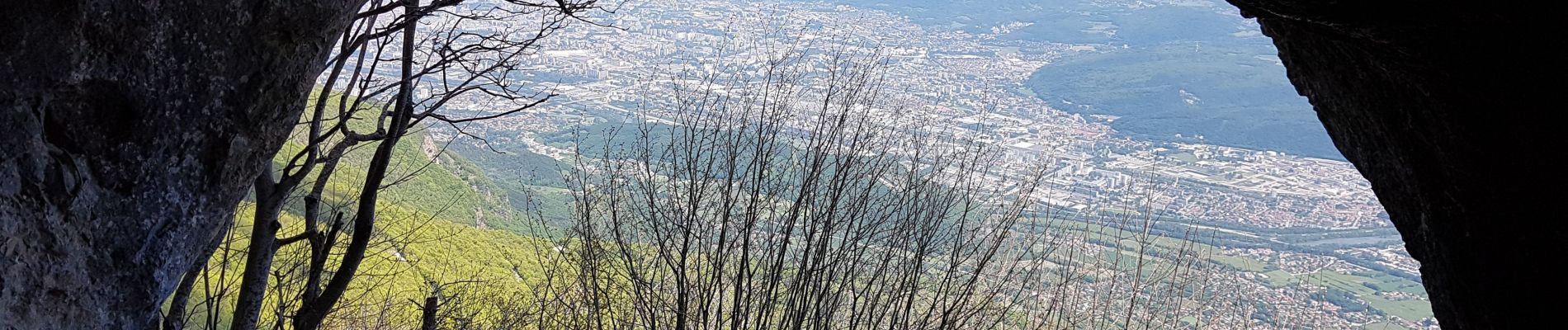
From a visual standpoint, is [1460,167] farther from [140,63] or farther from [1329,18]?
[140,63]

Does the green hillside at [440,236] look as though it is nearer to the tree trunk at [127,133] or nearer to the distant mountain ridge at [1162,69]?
the tree trunk at [127,133]

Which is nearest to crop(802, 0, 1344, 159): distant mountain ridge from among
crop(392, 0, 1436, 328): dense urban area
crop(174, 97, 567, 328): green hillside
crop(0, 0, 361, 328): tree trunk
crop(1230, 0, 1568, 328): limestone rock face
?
crop(392, 0, 1436, 328): dense urban area

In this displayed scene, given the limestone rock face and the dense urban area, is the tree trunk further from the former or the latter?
the dense urban area

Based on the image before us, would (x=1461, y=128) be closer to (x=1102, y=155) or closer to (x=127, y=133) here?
(x=127, y=133)

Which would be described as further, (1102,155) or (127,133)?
(1102,155)

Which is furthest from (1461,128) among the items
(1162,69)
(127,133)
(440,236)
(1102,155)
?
Result: (1162,69)

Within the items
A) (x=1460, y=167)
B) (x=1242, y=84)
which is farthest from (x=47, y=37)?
(x=1242, y=84)

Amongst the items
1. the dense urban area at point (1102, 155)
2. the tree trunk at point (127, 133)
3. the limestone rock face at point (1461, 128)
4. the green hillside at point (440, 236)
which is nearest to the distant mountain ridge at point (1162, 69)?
the dense urban area at point (1102, 155)
